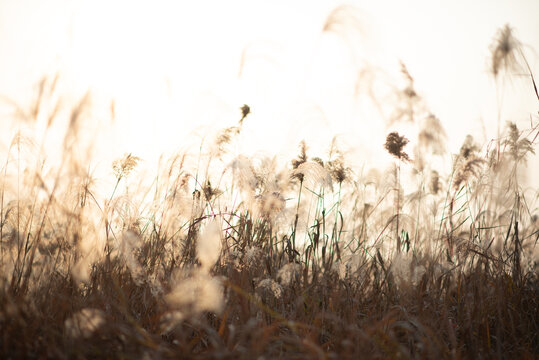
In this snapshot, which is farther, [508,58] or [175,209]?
[508,58]

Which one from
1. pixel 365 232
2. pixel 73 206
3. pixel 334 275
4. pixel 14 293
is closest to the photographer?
pixel 14 293

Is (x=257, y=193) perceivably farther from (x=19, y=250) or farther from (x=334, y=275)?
(x=19, y=250)

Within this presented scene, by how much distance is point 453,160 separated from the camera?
3426 millimetres

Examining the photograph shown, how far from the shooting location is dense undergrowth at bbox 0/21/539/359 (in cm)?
173

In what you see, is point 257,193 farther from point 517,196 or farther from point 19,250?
point 517,196

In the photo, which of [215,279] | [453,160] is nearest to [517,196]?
[453,160]

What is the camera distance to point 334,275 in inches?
93.7

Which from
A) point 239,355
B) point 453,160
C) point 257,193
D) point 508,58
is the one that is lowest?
point 239,355

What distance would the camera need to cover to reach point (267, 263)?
2432mm

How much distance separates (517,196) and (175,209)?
2111mm

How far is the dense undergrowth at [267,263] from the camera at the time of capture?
1.73 metres

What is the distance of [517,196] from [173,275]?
2.12 meters

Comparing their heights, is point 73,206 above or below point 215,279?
above

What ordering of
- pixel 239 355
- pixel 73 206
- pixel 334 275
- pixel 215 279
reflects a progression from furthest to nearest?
pixel 73 206 < pixel 334 275 < pixel 215 279 < pixel 239 355
